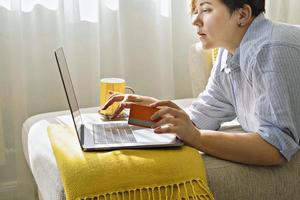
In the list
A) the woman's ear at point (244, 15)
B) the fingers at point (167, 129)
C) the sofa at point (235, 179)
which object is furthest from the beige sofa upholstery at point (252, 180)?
the woman's ear at point (244, 15)

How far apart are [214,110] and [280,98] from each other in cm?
34

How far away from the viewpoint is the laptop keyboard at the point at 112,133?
1.10m

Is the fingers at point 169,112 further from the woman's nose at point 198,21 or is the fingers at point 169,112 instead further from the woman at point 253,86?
the woman's nose at point 198,21

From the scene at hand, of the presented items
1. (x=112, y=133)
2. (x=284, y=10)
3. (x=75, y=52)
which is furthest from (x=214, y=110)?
(x=284, y=10)

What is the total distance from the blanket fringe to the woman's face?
1.37 ft

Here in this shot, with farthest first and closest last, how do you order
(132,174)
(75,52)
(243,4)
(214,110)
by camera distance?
(75,52) → (214,110) → (243,4) → (132,174)

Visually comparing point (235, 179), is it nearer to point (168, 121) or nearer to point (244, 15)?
point (168, 121)

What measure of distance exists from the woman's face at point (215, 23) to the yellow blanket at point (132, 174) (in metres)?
0.35

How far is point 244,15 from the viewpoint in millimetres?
1182

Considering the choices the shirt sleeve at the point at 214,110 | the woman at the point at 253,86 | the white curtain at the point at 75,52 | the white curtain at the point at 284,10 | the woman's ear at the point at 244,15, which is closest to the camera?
the woman at the point at 253,86

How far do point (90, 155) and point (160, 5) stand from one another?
3.30ft

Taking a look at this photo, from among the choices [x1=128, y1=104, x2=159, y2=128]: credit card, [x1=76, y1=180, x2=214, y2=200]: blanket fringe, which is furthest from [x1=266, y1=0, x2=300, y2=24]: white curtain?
[x1=76, y1=180, x2=214, y2=200]: blanket fringe

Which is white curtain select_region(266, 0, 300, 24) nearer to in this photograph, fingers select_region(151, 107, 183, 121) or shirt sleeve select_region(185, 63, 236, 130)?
shirt sleeve select_region(185, 63, 236, 130)

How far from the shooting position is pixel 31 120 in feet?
5.06
